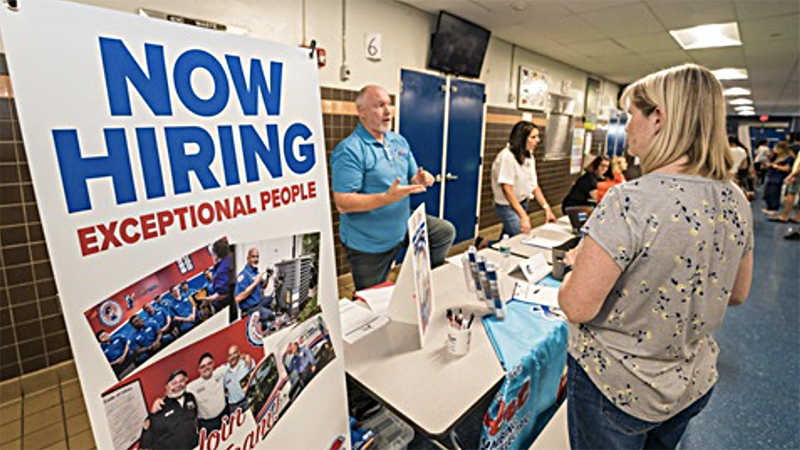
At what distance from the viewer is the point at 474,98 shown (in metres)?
4.69

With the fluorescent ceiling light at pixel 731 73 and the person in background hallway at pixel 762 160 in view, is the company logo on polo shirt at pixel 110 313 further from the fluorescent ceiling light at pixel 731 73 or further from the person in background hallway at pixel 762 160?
the person in background hallway at pixel 762 160

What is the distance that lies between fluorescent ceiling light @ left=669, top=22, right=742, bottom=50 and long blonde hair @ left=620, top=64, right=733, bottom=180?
4.21 meters

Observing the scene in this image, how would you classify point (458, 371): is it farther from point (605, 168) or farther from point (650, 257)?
point (605, 168)

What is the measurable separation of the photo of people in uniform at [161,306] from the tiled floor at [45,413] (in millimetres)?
1611

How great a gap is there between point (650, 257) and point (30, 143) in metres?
1.18

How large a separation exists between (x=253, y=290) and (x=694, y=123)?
3.54ft

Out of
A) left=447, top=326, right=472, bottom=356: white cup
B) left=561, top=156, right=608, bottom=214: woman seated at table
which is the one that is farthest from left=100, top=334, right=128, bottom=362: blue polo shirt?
left=561, top=156, right=608, bottom=214: woman seated at table

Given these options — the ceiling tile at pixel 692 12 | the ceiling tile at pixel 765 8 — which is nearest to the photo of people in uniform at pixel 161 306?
the ceiling tile at pixel 692 12

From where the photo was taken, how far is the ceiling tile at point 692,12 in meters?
3.36

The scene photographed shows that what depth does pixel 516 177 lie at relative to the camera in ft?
10.3

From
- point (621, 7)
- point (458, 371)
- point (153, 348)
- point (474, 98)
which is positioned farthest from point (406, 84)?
point (153, 348)

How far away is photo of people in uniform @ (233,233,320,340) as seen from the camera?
0.93 metres

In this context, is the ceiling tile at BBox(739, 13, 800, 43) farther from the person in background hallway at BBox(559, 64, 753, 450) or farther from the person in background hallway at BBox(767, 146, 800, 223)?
the person in background hallway at BBox(559, 64, 753, 450)

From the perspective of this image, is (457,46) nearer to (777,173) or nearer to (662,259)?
(662,259)
